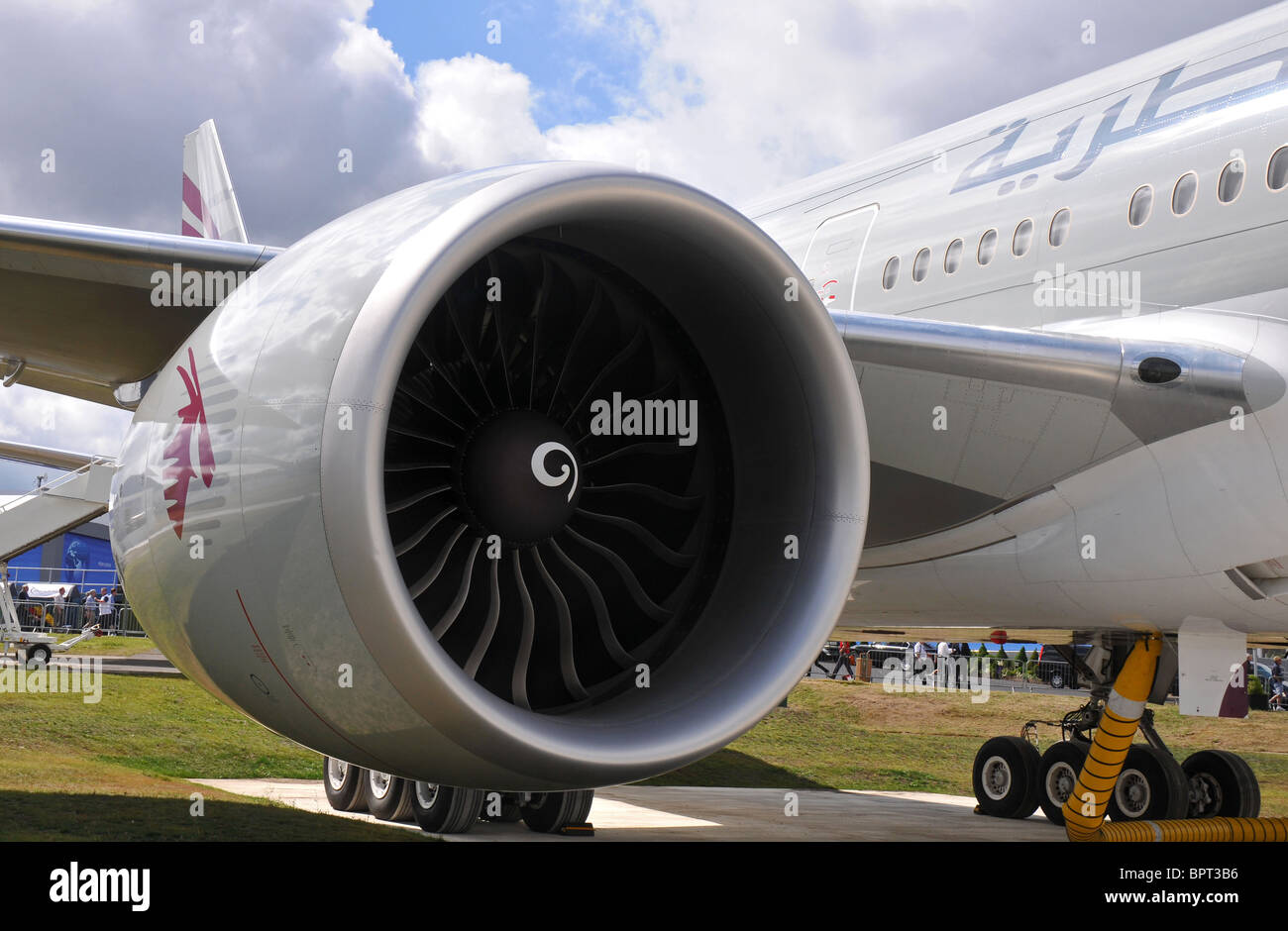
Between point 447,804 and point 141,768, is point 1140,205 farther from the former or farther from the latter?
point 141,768

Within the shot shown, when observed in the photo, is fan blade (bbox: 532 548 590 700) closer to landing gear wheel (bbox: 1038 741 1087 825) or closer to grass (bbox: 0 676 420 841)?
grass (bbox: 0 676 420 841)

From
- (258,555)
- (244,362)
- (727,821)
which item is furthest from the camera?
(727,821)

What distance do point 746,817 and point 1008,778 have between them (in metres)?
2.31

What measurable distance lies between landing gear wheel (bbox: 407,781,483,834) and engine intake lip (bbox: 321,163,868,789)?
4380 mm

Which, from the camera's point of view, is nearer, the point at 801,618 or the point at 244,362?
the point at 244,362

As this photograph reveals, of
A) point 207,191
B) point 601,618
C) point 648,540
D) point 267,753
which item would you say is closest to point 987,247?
point 648,540

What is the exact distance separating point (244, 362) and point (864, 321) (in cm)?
250

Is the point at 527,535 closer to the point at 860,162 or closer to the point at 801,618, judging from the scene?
the point at 801,618

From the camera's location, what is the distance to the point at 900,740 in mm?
17703

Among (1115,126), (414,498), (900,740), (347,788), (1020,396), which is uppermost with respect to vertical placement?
(1115,126)

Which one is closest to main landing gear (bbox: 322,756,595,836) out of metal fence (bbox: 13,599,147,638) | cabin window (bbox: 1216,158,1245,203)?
cabin window (bbox: 1216,158,1245,203)

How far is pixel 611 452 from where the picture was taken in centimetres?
418

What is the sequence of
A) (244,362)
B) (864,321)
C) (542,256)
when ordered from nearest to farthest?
(244,362) → (542,256) → (864,321)
